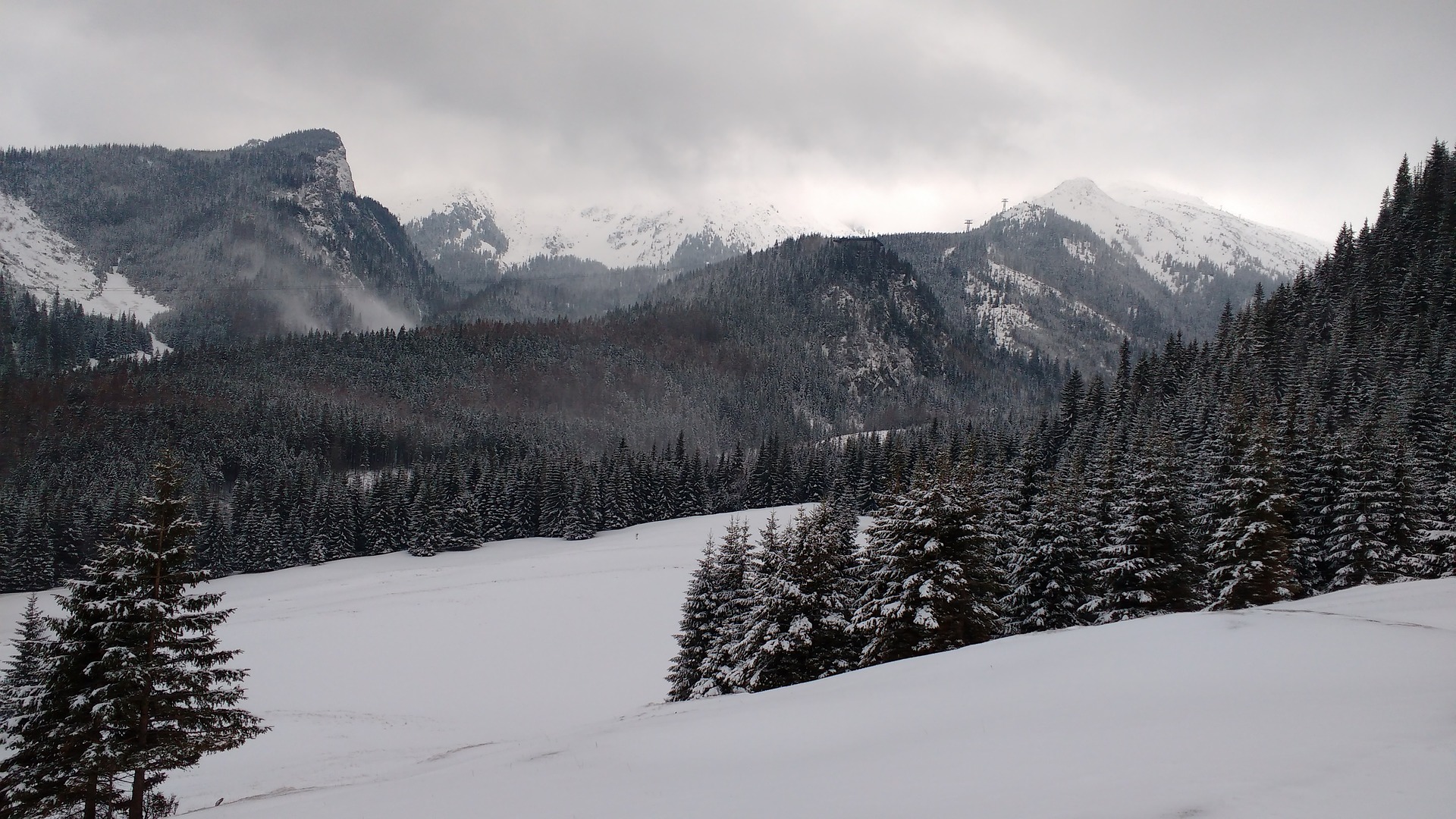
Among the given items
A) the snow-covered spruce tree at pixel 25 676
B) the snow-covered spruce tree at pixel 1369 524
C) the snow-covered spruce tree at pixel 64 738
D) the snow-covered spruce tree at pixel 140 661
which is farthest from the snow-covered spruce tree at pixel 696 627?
the snow-covered spruce tree at pixel 1369 524

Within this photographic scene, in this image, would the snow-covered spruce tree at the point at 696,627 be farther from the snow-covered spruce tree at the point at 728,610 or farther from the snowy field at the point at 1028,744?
the snowy field at the point at 1028,744

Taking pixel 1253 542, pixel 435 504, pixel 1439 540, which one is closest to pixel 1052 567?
pixel 1253 542

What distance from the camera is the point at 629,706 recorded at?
29.7 metres

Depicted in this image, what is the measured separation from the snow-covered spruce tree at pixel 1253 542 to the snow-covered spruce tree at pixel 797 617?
50.3ft

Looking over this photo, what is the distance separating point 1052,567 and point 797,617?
12519 millimetres

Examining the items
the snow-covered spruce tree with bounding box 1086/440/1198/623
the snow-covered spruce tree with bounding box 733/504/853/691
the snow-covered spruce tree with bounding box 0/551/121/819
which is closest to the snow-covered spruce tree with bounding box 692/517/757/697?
the snow-covered spruce tree with bounding box 733/504/853/691

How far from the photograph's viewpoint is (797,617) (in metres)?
22.8

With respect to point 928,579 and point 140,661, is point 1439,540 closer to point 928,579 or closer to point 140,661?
point 928,579

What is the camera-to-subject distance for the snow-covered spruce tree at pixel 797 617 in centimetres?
2217

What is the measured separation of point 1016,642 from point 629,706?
63.6 ft

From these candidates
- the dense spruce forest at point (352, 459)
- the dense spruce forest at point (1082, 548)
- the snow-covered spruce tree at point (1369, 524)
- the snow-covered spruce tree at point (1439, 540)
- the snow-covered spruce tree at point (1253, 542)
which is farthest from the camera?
the dense spruce forest at point (352, 459)

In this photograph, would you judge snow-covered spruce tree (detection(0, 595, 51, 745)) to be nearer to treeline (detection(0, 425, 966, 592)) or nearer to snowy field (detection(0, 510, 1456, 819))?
snowy field (detection(0, 510, 1456, 819))

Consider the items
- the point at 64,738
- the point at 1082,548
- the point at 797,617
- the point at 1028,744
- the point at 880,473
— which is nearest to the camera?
the point at 1028,744

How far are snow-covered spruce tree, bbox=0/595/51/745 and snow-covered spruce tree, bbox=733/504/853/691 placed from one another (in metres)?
17.7
